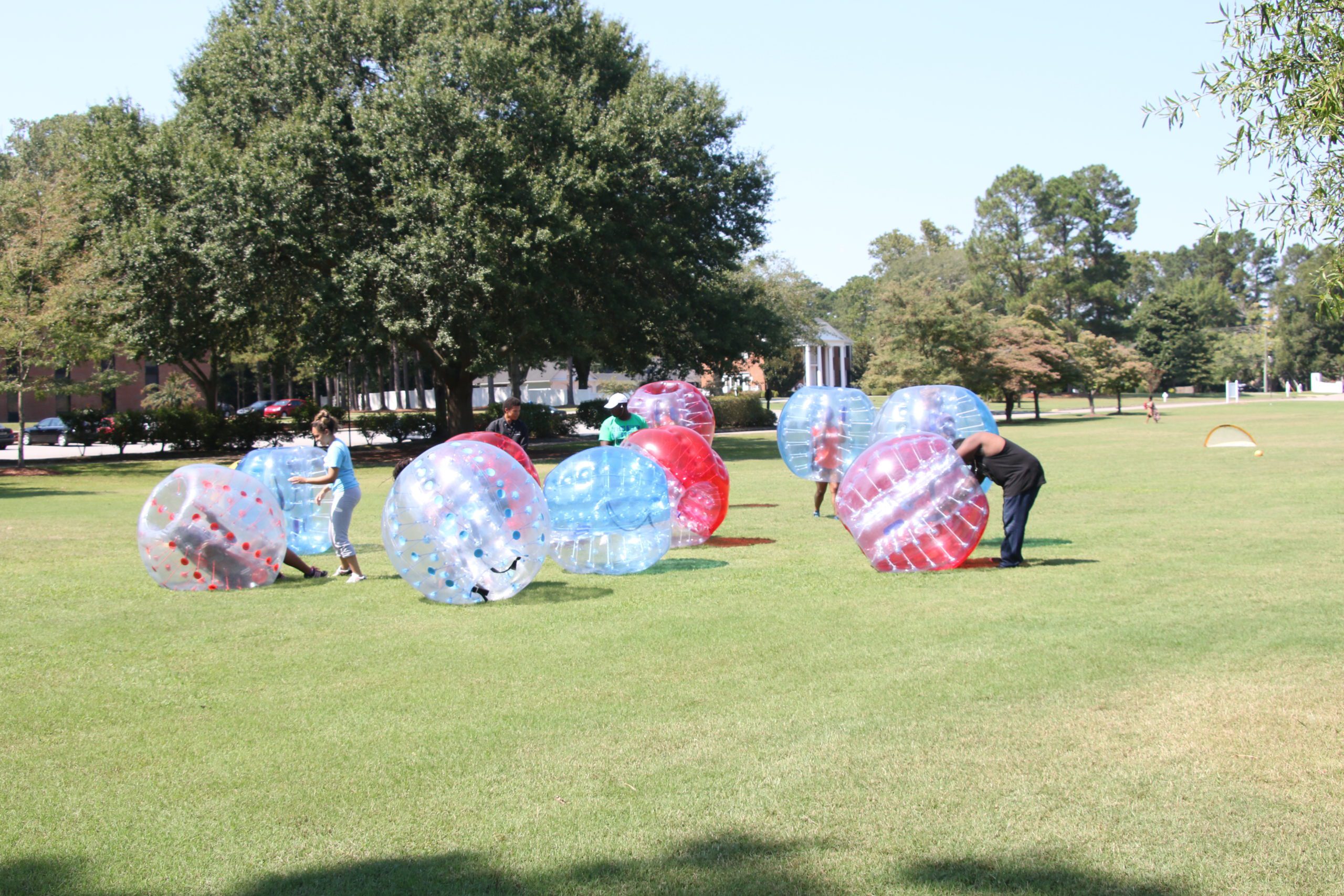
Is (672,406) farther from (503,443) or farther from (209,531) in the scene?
(209,531)

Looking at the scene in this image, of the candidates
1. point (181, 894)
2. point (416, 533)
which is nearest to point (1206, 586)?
point (416, 533)

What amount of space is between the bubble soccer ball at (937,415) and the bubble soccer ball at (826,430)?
1811mm

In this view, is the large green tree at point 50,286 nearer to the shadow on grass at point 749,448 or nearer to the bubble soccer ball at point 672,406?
the shadow on grass at point 749,448

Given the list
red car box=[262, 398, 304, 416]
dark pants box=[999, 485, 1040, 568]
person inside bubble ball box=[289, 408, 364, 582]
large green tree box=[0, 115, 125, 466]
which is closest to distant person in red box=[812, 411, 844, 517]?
dark pants box=[999, 485, 1040, 568]

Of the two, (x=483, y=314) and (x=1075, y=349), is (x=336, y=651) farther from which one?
(x=1075, y=349)

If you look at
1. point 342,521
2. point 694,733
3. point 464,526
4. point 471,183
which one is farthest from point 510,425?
point 471,183

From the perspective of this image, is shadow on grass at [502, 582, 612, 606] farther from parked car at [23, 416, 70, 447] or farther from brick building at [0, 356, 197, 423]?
brick building at [0, 356, 197, 423]

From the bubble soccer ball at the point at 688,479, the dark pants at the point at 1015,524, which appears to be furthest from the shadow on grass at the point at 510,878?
the bubble soccer ball at the point at 688,479

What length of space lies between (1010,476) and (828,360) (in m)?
95.2

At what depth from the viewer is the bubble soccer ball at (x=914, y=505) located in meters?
11.0

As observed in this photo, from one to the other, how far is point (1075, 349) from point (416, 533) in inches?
2277

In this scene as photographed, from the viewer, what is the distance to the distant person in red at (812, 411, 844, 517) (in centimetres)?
→ 1633

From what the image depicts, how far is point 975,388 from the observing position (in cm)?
5400

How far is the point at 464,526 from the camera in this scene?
32.2 ft
